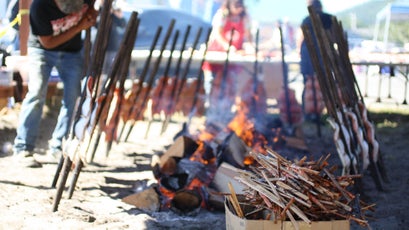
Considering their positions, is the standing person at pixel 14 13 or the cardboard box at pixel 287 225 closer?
the cardboard box at pixel 287 225

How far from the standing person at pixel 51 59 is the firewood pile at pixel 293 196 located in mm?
3057

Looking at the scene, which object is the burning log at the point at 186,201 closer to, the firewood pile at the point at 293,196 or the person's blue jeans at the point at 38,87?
the firewood pile at the point at 293,196

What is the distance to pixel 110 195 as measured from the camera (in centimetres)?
527

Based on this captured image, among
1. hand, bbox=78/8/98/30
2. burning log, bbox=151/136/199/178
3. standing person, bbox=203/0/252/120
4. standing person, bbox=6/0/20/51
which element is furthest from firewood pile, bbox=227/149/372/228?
standing person, bbox=203/0/252/120

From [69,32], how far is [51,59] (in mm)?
579

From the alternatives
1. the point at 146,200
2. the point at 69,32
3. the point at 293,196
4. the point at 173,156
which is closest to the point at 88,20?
the point at 69,32

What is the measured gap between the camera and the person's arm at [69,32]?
5.75 m

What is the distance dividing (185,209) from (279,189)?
1.69 meters

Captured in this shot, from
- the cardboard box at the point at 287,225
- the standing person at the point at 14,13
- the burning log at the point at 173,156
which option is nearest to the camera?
the cardboard box at the point at 287,225

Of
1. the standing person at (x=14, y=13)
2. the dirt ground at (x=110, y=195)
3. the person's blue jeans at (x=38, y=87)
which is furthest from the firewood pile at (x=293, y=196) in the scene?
the standing person at (x=14, y=13)

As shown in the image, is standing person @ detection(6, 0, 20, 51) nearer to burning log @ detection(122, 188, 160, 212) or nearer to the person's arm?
the person's arm

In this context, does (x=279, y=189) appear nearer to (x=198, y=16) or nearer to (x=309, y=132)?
(x=309, y=132)

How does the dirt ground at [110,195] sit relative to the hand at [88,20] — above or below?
below

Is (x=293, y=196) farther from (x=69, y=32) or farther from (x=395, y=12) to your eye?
(x=395, y=12)
